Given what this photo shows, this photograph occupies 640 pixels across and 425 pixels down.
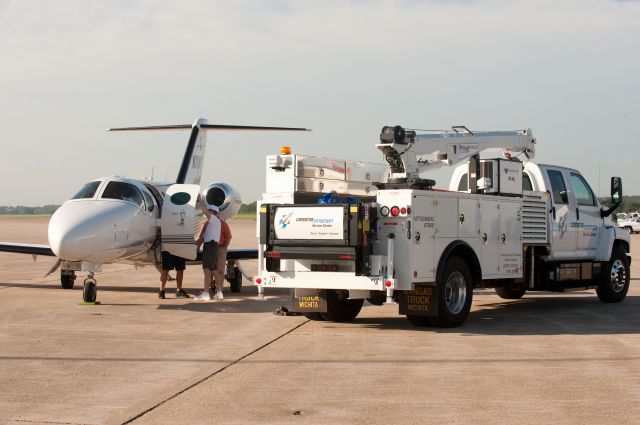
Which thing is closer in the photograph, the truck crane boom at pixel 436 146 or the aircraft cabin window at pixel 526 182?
the truck crane boom at pixel 436 146

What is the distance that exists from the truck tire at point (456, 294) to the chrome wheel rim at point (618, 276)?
5.15 m

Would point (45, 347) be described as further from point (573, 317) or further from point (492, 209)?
point (573, 317)

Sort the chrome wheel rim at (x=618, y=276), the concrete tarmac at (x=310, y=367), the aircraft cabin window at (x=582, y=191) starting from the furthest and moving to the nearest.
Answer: the chrome wheel rim at (x=618, y=276) < the aircraft cabin window at (x=582, y=191) < the concrete tarmac at (x=310, y=367)

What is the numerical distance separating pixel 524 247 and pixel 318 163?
146 inches

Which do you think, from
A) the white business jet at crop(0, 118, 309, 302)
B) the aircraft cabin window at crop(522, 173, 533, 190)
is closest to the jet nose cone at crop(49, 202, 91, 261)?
the white business jet at crop(0, 118, 309, 302)

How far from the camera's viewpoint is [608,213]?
16.2m

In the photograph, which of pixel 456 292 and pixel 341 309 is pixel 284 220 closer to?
pixel 341 309

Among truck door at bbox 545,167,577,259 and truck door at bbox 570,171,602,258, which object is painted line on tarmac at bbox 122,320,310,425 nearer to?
truck door at bbox 545,167,577,259

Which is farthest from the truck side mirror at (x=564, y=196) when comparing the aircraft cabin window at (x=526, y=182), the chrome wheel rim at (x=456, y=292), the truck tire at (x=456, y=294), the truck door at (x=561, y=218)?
the chrome wheel rim at (x=456, y=292)

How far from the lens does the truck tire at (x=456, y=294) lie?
1162cm

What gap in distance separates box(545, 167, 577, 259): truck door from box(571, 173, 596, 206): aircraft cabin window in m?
0.35

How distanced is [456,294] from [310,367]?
386cm

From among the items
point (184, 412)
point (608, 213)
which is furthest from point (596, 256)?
point (184, 412)

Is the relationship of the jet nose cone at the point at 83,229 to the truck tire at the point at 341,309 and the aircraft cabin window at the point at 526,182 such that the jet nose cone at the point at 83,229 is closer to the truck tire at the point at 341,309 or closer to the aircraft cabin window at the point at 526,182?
the truck tire at the point at 341,309
